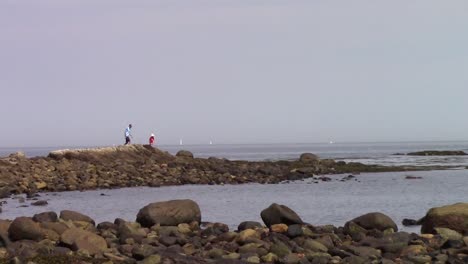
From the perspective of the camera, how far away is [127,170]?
46438 millimetres

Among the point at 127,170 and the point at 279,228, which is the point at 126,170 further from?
the point at 279,228

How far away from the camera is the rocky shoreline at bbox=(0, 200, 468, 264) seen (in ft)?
46.8

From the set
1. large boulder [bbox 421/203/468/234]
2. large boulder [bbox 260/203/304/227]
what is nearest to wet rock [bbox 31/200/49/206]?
large boulder [bbox 260/203/304/227]

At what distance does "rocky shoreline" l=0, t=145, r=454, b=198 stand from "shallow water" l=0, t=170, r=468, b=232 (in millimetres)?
1983

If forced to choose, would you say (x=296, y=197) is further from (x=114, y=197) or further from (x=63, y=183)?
(x=63, y=183)

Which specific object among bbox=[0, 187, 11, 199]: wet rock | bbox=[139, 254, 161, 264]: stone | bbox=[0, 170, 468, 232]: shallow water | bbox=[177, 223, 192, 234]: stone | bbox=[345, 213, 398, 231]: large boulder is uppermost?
bbox=[345, 213, 398, 231]: large boulder

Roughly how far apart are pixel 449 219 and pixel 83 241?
9080mm

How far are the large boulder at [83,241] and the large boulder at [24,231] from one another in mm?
852

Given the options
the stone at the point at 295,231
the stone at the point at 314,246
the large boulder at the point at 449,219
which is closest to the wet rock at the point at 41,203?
the stone at the point at 295,231

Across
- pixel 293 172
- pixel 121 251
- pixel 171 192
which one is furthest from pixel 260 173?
pixel 121 251

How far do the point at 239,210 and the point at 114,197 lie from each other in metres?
8.91

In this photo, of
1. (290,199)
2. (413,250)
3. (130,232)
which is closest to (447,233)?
(413,250)

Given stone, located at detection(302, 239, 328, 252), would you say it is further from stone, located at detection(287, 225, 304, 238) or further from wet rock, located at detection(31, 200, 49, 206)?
wet rock, located at detection(31, 200, 49, 206)

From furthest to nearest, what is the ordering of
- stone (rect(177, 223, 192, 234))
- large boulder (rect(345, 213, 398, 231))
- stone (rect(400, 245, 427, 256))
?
large boulder (rect(345, 213, 398, 231)) → stone (rect(177, 223, 192, 234)) → stone (rect(400, 245, 427, 256))
